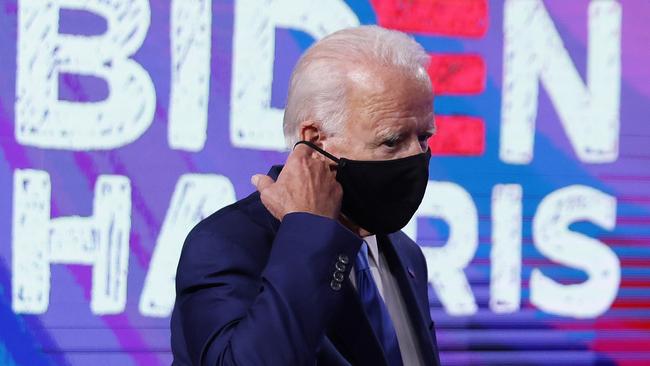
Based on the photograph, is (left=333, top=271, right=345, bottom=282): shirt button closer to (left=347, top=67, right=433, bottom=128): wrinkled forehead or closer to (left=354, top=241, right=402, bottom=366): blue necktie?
(left=354, top=241, right=402, bottom=366): blue necktie

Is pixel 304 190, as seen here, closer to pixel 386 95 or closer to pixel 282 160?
pixel 386 95

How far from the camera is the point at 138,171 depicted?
2.91m

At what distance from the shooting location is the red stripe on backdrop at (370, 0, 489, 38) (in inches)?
124

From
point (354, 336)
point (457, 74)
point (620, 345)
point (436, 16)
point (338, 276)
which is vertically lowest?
point (620, 345)

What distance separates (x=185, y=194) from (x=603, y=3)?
149 cm

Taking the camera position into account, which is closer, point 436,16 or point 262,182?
point 262,182

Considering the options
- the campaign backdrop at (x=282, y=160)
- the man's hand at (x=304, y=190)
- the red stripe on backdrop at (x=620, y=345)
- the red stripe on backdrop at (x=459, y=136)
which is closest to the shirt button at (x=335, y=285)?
the man's hand at (x=304, y=190)

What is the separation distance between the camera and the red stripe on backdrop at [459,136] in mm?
3211

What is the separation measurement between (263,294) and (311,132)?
349mm

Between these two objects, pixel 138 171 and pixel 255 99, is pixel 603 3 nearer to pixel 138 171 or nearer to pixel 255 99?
pixel 255 99

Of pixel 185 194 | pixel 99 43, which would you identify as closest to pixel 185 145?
pixel 185 194

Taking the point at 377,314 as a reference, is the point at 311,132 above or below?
above

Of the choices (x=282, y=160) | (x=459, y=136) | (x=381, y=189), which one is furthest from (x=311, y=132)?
(x=459, y=136)

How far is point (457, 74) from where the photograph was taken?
3.24m
